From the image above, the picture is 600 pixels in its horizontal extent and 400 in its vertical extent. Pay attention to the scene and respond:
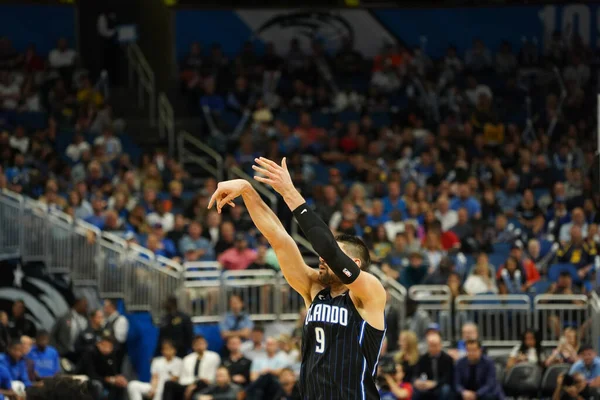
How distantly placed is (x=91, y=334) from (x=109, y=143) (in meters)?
6.44

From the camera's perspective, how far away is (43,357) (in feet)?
50.1

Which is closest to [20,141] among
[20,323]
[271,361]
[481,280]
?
[20,323]

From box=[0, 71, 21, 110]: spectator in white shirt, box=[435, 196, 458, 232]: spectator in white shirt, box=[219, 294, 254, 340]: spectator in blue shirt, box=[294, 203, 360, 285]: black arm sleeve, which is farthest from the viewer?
box=[0, 71, 21, 110]: spectator in white shirt

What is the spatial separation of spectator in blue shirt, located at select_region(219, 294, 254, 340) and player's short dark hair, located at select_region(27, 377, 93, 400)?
10210mm

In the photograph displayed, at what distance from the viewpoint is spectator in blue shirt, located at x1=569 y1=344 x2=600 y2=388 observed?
14.7 meters

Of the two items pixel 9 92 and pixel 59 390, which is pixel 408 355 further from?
pixel 9 92

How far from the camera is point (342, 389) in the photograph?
6.51 metres

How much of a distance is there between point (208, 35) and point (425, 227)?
1020 cm

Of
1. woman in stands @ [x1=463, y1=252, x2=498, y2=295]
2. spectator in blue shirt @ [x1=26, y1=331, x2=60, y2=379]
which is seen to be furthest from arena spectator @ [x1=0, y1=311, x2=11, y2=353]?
woman in stands @ [x1=463, y1=252, x2=498, y2=295]

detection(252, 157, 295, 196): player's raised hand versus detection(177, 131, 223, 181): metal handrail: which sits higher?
detection(177, 131, 223, 181): metal handrail

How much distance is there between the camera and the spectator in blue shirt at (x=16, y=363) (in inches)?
586

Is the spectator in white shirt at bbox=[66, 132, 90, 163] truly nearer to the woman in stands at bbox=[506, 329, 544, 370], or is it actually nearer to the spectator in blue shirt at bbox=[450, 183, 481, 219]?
the spectator in blue shirt at bbox=[450, 183, 481, 219]

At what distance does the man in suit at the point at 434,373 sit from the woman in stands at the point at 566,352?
1.47m

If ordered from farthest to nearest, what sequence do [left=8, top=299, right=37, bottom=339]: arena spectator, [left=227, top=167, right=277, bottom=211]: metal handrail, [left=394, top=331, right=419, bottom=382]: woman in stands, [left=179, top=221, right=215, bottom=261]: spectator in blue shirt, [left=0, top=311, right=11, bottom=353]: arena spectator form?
[left=227, top=167, right=277, bottom=211]: metal handrail < [left=179, top=221, right=215, bottom=261]: spectator in blue shirt < [left=8, top=299, right=37, bottom=339]: arena spectator < [left=0, top=311, right=11, bottom=353]: arena spectator < [left=394, top=331, right=419, bottom=382]: woman in stands
